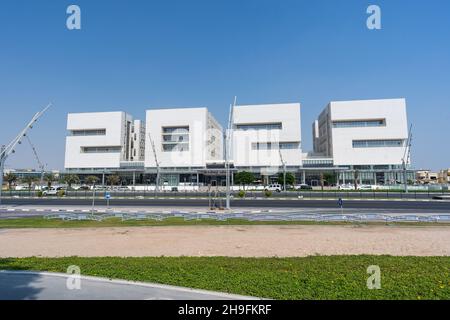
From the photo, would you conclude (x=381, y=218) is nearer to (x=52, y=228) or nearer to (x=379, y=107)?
(x=52, y=228)

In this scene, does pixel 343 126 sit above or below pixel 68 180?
above

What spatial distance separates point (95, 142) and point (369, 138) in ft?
295

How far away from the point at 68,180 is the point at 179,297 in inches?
3861

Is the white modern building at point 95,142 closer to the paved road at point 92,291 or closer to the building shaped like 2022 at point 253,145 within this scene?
the building shaped like 2022 at point 253,145

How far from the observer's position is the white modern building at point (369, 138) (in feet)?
290

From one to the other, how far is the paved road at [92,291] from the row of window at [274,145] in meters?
88.4

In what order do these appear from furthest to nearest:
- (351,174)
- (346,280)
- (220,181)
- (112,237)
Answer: (220,181), (351,174), (112,237), (346,280)

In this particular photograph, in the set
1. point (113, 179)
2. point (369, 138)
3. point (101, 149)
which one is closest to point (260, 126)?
point (369, 138)

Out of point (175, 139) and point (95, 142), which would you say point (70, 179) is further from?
point (175, 139)

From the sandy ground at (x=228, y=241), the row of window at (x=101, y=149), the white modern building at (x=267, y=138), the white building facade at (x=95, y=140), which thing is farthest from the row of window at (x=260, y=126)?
the sandy ground at (x=228, y=241)

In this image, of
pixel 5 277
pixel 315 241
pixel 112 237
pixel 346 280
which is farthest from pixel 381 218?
pixel 5 277

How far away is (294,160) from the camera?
93.1 meters

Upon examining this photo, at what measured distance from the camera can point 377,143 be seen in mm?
90312

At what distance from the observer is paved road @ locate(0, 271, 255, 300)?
652cm
